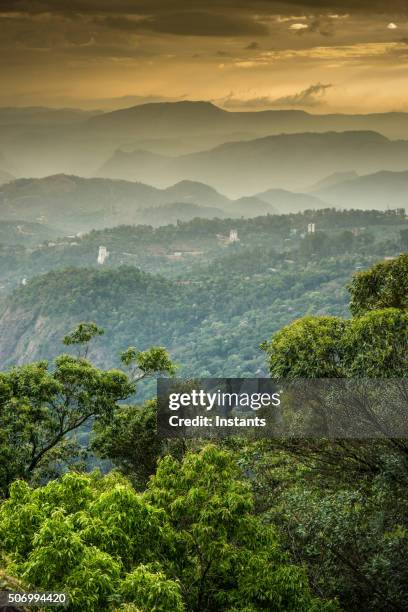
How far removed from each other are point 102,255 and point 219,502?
11389 centimetres

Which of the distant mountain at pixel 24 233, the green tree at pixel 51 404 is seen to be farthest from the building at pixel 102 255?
→ the green tree at pixel 51 404

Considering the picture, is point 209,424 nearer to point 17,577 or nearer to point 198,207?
point 17,577

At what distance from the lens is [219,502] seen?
5707mm

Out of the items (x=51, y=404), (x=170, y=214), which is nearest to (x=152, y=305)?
(x=51, y=404)

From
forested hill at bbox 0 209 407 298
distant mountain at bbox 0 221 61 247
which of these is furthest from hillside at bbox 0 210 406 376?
distant mountain at bbox 0 221 61 247

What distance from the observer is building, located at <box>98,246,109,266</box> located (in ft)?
388

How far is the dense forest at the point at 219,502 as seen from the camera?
187 inches

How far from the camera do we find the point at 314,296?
248 ft

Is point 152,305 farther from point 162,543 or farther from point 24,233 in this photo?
point 24,233

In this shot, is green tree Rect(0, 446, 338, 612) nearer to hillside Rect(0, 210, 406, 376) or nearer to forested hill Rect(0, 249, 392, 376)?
hillside Rect(0, 210, 406, 376)

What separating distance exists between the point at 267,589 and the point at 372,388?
210 centimetres

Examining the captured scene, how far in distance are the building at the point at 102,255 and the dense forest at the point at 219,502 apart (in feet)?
357

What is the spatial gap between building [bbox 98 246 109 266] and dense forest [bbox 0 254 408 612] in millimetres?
108776

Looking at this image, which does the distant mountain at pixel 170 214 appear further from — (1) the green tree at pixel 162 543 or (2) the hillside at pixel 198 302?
(1) the green tree at pixel 162 543
